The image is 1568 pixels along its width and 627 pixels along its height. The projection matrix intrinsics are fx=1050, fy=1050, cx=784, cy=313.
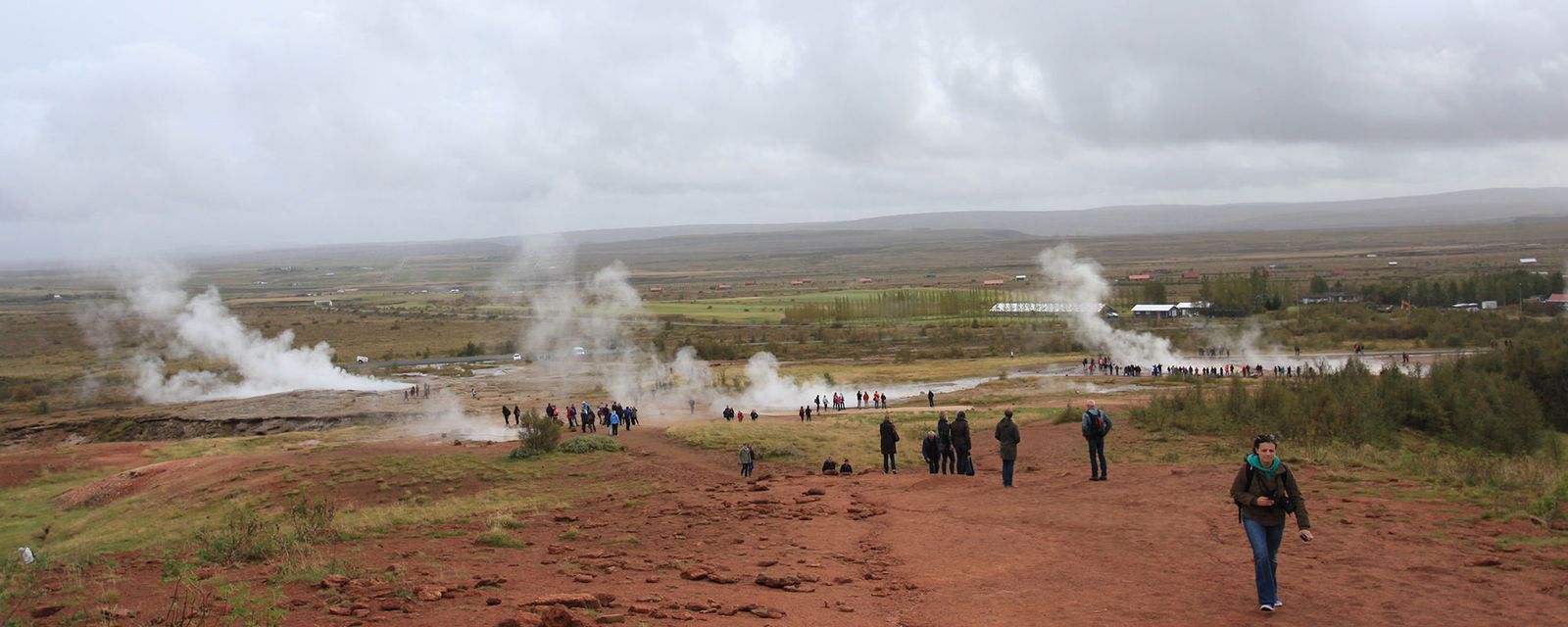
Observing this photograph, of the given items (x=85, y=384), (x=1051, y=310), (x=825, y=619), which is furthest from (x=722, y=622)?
(x=1051, y=310)

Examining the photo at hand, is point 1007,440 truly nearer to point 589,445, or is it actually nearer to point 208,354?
point 589,445

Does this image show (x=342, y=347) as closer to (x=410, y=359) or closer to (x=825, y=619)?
(x=410, y=359)

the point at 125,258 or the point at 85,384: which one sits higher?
the point at 125,258

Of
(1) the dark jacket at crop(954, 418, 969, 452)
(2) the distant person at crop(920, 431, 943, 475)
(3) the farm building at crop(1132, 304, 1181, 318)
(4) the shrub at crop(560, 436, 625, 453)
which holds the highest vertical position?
(1) the dark jacket at crop(954, 418, 969, 452)

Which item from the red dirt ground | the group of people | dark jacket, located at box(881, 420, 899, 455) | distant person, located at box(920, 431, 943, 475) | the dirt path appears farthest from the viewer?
the group of people

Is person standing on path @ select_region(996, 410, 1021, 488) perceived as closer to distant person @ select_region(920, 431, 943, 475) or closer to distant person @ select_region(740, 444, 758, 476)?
distant person @ select_region(920, 431, 943, 475)

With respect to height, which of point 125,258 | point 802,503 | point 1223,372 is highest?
point 125,258

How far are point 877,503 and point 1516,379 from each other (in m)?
31.1

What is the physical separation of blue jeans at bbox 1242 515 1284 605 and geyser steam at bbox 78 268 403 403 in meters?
58.3

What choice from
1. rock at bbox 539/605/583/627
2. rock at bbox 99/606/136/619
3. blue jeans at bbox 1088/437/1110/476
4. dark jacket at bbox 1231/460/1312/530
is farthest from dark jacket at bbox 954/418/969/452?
rock at bbox 99/606/136/619

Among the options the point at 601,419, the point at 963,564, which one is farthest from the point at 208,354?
the point at 963,564

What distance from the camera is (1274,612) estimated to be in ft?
30.9

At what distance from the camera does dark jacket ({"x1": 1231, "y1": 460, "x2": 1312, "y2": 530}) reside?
9180 millimetres

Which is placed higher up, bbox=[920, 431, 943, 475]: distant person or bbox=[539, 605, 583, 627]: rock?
bbox=[539, 605, 583, 627]: rock
